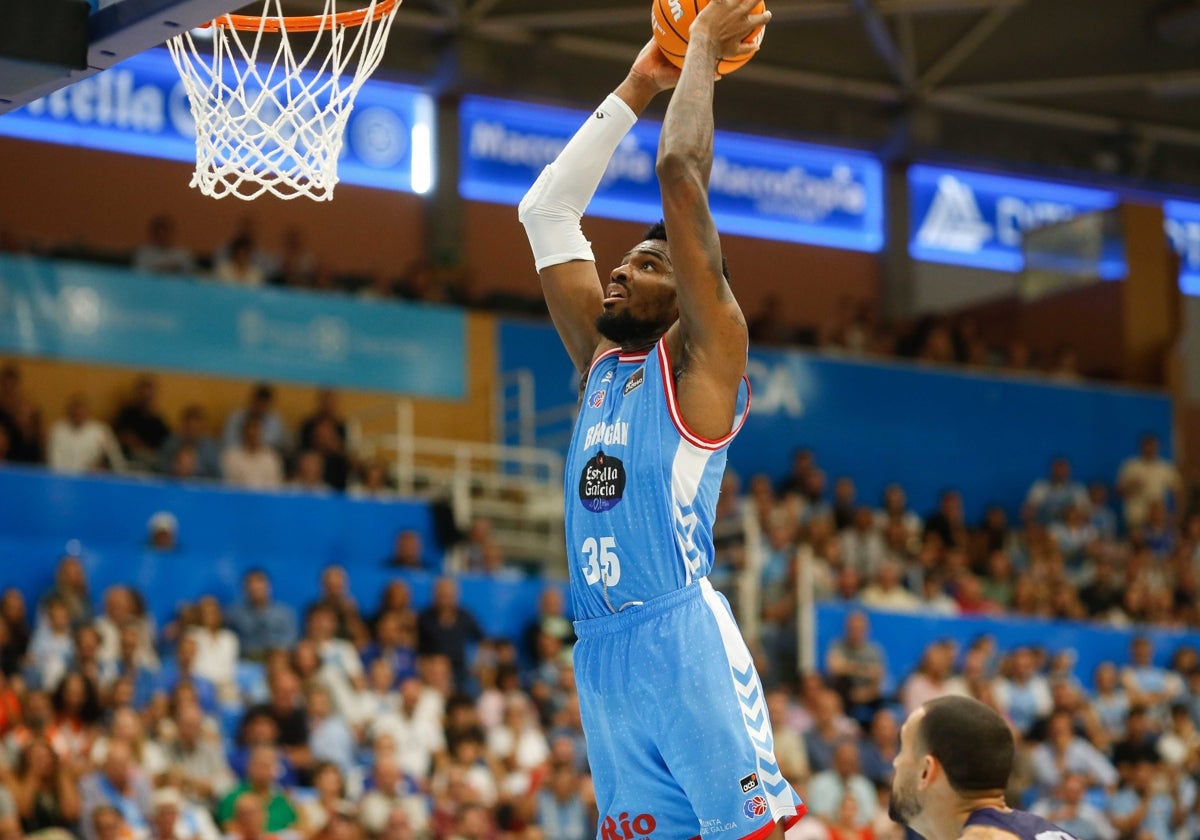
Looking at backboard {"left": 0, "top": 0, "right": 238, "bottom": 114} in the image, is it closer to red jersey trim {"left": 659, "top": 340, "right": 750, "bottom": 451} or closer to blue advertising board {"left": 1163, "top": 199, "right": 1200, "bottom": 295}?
red jersey trim {"left": 659, "top": 340, "right": 750, "bottom": 451}

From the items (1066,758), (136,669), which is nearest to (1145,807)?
(1066,758)

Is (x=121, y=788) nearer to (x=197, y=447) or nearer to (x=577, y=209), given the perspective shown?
(x=197, y=447)

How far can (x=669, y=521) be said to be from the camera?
4828 mm

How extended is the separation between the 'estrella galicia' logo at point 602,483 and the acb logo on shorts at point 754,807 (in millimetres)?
863

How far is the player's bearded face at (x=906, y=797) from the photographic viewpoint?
4.69 meters

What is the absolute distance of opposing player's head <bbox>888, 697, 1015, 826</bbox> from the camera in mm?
4613

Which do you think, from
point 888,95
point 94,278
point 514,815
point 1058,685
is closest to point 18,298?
point 94,278

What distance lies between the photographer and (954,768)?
4621mm

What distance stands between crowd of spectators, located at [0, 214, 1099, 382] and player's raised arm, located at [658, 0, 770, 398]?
556 inches

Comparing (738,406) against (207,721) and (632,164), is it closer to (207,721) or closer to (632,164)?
(207,721)

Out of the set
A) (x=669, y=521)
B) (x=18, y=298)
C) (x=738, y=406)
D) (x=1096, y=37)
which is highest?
(x=1096, y=37)

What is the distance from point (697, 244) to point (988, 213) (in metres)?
22.8

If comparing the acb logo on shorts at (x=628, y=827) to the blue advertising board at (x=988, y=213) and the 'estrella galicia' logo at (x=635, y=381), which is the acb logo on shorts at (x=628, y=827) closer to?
the 'estrella galicia' logo at (x=635, y=381)

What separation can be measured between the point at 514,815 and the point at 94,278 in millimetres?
8109
